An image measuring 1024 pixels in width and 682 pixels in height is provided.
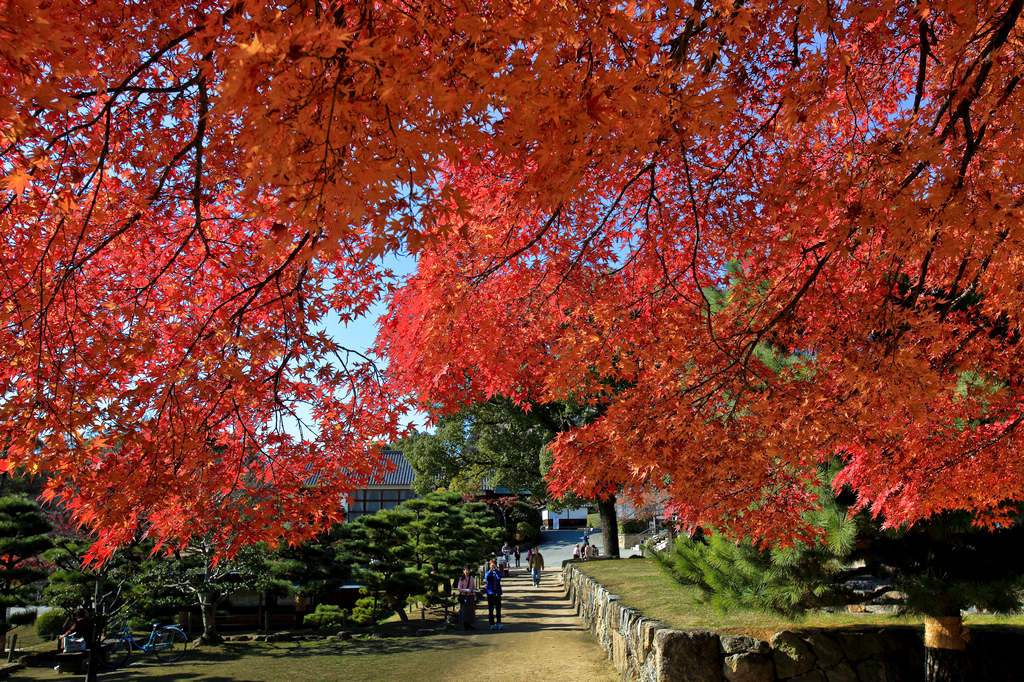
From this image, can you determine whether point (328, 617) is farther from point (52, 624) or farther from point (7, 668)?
point (7, 668)

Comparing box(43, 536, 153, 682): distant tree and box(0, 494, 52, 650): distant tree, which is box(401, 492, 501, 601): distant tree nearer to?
box(43, 536, 153, 682): distant tree

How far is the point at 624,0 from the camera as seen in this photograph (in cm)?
326

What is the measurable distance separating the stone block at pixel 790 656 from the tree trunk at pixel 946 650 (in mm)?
1221

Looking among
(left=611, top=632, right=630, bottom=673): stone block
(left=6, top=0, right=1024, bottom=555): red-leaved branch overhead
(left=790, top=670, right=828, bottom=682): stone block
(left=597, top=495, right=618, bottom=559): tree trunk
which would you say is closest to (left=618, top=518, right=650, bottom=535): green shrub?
(left=597, top=495, right=618, bottom=559): tree trunk

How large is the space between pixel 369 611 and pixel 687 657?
1044 cm

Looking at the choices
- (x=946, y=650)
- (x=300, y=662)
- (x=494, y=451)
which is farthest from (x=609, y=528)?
(x=946, y=650)

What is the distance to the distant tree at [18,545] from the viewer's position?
13289 mm

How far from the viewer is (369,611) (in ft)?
51.4

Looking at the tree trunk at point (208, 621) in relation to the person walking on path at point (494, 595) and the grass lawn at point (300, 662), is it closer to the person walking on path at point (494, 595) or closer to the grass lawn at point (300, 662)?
the grass lawn at point (300, 662)

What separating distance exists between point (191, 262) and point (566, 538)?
42514 mm

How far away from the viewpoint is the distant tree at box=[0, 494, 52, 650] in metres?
13.3

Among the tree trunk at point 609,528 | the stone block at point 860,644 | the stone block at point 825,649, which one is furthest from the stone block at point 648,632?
the tree trunk at point 609,528

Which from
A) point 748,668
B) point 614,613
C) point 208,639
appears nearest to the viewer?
point 748,668

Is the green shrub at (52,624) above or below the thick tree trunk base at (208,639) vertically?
above
